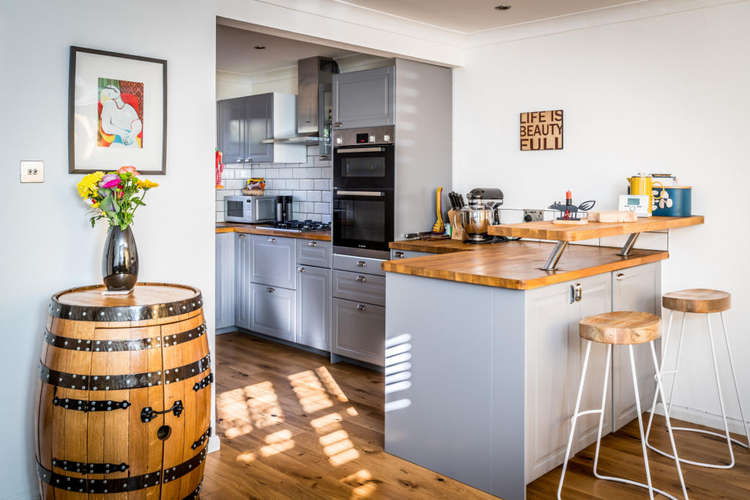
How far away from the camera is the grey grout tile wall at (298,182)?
5.71 m

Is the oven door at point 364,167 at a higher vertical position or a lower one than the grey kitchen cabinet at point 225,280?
higher

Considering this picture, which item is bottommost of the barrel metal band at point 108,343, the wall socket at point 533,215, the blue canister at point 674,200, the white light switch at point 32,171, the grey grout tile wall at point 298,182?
the barrel metal band at point 108,343

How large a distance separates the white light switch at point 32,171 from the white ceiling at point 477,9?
6.59 ft

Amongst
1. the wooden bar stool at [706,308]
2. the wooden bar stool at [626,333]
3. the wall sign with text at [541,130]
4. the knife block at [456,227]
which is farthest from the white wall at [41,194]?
the wooden bar stool at [706,308]

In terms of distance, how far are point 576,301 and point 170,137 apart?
203 cm

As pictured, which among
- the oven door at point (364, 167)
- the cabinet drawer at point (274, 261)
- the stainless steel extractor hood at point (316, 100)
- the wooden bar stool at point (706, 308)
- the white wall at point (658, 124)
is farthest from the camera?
the stainless steel extractor hood at point (316, 100)

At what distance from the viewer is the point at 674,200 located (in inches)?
139

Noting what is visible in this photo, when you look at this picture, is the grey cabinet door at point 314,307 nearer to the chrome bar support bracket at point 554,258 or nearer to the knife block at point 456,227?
the knife block at point 456,227

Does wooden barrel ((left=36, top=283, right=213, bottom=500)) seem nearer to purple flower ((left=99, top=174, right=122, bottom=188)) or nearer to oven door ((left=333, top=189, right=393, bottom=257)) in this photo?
purple flower ((left=99, top=174, right=122, bottom=188))

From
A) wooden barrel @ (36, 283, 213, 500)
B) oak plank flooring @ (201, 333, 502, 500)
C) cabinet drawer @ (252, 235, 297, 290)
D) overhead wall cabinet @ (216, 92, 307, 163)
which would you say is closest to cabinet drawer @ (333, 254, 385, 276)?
cabinet drawer @ (252, 235, 297, 290)

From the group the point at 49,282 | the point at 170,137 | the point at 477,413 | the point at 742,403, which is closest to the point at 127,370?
the point at 49,282

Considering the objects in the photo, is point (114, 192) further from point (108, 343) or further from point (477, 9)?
point (477, 9)

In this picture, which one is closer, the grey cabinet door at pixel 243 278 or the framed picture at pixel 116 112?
the framed picture at pixel 116 112

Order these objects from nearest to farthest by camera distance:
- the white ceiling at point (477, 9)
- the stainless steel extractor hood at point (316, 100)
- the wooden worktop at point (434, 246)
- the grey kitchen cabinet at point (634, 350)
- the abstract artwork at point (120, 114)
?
the abstract artwork at point (120, 114) < the grey kitchen cabinet at point (634, 350) < the white ceiling at point (477, 9) < the wooden worktop at point (434, 246) < the stainless steel extractor hood at point (316, 100)
